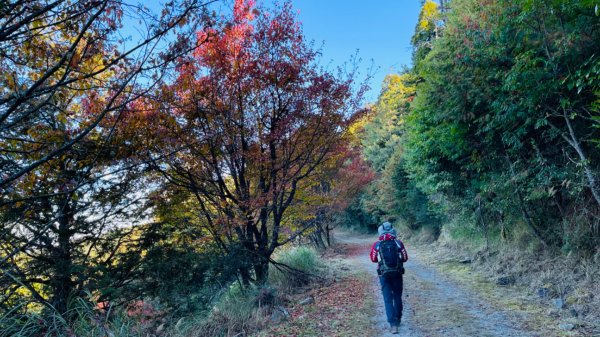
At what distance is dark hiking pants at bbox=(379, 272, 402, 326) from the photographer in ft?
18.6

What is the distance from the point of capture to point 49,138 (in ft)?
17.7

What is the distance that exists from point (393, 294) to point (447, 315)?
4.15ft

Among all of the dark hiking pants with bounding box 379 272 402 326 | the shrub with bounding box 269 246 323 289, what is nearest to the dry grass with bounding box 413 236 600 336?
the dark hiking pants with bounding box 379 272 402 326

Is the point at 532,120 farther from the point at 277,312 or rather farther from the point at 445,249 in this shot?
the point at 445,249

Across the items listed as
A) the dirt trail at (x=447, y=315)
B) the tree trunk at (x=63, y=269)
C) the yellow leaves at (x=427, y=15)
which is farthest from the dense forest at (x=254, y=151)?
the yellow leaves at (x=427, y=15)

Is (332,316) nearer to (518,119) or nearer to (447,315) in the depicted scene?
(447,315)

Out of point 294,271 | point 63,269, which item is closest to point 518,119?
point 294,271

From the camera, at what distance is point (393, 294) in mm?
5762

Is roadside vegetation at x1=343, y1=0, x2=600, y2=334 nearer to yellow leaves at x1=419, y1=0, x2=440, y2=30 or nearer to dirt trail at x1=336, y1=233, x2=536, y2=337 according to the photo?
dirt trail at x1=336, y1=233, x2=536, y2=337

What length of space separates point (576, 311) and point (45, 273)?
9343 mm

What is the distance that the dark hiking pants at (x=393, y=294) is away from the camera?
18.6 ft

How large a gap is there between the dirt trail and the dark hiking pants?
25 cm

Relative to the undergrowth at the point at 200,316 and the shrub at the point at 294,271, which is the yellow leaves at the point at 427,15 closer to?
the shrub at the point at 294,271

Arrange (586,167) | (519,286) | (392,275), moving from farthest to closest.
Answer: (519,286), (586,167), (392,275)
